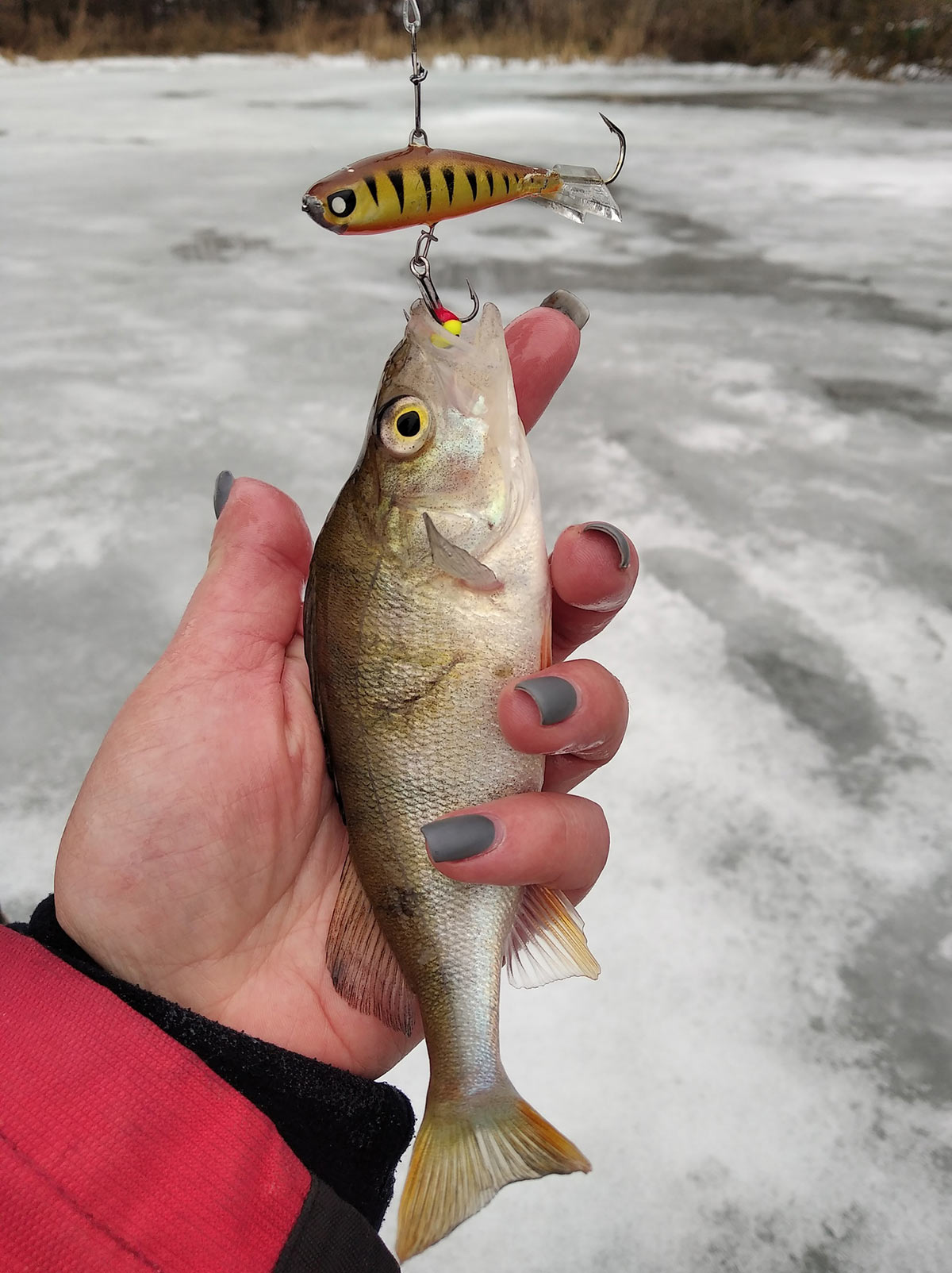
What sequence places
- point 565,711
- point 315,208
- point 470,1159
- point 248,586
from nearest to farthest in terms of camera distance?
point 315,208 < point 470,1159 < point 565,711 < point 248,586

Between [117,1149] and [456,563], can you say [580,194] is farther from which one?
[117,1149]

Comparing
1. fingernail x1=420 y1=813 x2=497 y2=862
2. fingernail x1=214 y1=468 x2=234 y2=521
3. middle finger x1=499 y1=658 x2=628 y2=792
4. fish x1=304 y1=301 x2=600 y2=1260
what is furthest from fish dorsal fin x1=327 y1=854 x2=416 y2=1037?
fingernail x1=214 y1=468 x2=234 y2=521

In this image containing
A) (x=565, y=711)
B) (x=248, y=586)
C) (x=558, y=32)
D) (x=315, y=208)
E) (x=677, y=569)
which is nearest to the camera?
(x=315, y=208)

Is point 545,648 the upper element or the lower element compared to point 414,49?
lower

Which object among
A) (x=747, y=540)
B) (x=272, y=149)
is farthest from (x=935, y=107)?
(x=747, y=540)

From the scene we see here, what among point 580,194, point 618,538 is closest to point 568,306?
point 580,194

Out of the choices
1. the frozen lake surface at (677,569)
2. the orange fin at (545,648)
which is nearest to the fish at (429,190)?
the orange fin at (545,648)

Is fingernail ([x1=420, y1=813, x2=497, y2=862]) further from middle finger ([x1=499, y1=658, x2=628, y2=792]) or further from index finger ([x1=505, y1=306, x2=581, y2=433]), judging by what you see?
index finger ([x1=505, y1=306, x2=581, y2=433])
